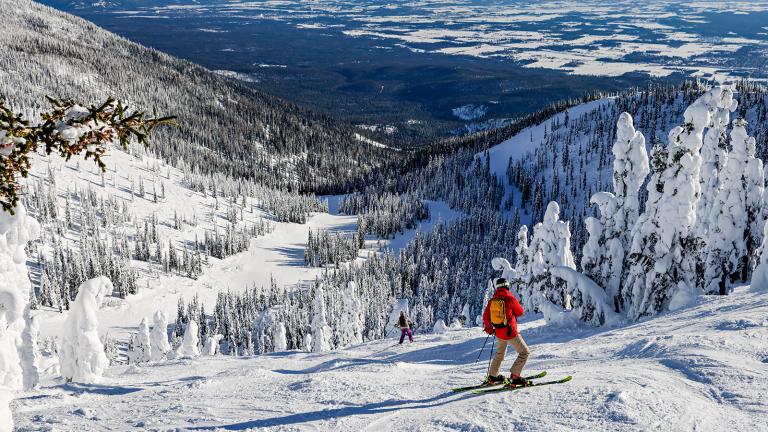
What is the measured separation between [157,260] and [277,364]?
95147 millimetres

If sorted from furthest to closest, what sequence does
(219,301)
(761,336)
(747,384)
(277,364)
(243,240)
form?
(243,240) → (219,301) → (277,364) → (761,336) → (747,384)

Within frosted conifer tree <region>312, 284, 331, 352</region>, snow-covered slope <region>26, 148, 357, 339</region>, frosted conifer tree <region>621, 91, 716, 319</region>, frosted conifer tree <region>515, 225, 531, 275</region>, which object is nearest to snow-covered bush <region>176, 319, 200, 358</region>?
frosted conifer tree <region>312, 284, 331, 352</region>

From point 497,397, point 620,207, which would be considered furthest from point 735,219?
point 497,397

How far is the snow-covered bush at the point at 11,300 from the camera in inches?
416

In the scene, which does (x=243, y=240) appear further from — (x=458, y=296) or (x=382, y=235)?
(x=458, y=296)

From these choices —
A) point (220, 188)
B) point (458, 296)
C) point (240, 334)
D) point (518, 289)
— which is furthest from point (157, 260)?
point (518, 289)

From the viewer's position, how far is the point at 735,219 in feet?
108

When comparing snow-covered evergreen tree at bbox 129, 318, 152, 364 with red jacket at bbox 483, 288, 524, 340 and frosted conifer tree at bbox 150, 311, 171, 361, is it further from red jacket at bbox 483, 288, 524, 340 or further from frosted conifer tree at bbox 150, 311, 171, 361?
red jacket at bbox 483, 288, 524, 340

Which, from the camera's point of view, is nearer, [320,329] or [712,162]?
[712,162]

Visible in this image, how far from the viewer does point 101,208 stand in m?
118

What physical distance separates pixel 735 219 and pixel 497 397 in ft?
89.6

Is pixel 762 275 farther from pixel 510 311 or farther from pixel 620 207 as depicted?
pixel 510 311

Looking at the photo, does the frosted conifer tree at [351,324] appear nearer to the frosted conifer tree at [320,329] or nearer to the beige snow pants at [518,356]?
the frosted conifer tree at [320,329]

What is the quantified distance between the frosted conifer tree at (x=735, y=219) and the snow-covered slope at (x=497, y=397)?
14227 millimetres
